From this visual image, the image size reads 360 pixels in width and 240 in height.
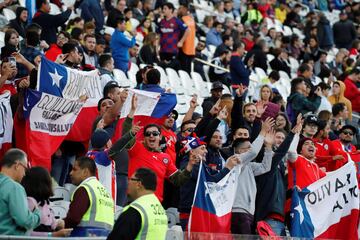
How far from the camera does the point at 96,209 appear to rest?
9.95 m

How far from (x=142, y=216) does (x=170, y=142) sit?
4.05 m

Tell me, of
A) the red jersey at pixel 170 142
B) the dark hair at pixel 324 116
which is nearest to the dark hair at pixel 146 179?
the red jersey at pixel 170 142

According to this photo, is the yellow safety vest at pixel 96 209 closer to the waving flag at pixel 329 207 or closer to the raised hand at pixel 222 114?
the waving flag at pixel 329 207

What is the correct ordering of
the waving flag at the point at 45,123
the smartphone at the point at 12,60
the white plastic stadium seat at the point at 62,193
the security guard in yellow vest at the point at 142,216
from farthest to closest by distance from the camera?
1. the smartphone at the point at 12,60
2. the waving flag at the point at 45,123
3. the white plastic stadium seat at the point at 62,193
4. the security guard in yellow vest at the point at 142,216

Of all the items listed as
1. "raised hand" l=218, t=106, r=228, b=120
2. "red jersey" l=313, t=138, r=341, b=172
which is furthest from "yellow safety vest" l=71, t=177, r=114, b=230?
"red jersey" l=313, t=138, r=341, b=172

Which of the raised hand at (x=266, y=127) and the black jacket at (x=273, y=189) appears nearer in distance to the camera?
the black jacket at (x=273, y=189)

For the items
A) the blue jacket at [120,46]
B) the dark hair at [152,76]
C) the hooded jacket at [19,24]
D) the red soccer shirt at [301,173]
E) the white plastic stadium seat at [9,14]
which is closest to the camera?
the red soccer shirt at [301,173]

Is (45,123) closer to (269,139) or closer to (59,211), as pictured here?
(59,211)

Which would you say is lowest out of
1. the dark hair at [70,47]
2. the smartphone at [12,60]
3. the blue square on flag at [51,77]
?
the dark hair at [70,47]

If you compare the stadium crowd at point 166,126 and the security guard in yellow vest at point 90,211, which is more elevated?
the security guard in yellow vest at point 90,211

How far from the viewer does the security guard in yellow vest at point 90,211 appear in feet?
32.4

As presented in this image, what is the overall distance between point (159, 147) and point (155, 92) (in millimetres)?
1457

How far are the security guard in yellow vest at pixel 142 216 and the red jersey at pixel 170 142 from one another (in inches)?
131

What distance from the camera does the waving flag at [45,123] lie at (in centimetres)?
1259
